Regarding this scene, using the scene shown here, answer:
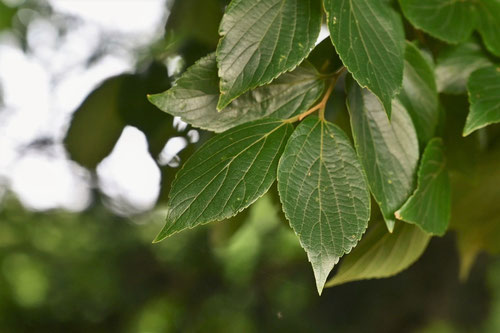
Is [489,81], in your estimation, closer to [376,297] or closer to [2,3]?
[376,297]

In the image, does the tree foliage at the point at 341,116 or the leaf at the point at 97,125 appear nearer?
the tree foliage at the point at 341,116

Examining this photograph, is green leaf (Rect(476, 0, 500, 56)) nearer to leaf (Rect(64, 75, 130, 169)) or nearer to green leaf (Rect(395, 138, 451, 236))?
green leaf (Rect(395, 138, 451, 236))

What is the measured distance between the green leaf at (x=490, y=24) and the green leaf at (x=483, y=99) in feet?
0.07

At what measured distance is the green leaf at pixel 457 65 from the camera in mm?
323

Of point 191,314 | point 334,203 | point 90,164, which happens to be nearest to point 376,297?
point 191,314

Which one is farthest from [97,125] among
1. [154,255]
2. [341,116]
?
[154,255]

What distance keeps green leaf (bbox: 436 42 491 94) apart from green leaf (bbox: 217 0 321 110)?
0.36 feet

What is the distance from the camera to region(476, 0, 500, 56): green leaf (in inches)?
12.3

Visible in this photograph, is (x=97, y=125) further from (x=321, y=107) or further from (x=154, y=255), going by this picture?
(x=154, y=255)

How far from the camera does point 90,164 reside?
424mm

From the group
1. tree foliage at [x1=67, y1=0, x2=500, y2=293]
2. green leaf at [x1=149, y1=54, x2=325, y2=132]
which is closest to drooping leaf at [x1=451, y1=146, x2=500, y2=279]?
tree foliage at [x1=67, y1=0, x2=500, y2=293]

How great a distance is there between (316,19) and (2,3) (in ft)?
3.54

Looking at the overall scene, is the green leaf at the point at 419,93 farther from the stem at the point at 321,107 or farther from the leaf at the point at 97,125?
the leaf at the point at 97,125

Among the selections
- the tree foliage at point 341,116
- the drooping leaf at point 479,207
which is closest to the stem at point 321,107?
the tree foliage at point 341,116
